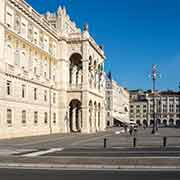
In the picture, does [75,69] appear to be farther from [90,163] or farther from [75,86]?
[90,163]

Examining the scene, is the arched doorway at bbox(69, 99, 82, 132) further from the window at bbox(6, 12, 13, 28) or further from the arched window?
the window at bbox(6, 12, 13, 28)

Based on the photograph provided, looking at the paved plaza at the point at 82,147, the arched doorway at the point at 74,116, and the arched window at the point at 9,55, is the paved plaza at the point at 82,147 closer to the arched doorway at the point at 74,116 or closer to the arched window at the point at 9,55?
the arched window at the point at 9,55

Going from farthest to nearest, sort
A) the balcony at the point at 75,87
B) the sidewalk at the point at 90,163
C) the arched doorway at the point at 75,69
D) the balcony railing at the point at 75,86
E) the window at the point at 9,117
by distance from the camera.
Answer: the arched doorway at the point at 75,69
the balcony railing at the point at 75,86
the balcony at the point at 75,87
the window at the point at 9,117
the sidewalk at the point at 90,163

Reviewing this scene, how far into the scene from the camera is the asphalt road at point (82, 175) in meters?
16.0

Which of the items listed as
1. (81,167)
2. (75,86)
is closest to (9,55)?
(75,86)

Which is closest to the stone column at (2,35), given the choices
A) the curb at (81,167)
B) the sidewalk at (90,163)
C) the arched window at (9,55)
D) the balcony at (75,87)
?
the arched window at (9,55)

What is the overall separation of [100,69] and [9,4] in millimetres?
41419

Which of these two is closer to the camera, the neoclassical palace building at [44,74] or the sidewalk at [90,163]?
the sidewalk at [90,163]

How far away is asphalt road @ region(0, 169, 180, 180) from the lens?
1596cm

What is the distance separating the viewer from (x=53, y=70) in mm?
68875

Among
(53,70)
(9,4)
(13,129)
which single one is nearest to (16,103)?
(13,129)

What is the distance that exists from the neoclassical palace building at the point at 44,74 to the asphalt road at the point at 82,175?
96.4 ft

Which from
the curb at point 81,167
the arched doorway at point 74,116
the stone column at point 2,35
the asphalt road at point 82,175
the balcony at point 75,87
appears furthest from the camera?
the arched doorway at point 74,116

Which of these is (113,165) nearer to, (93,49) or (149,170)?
(149,170)
